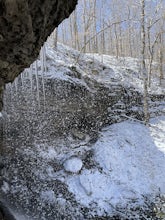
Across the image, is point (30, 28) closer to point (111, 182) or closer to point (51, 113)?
point (111, 182)

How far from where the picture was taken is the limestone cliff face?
136 inches

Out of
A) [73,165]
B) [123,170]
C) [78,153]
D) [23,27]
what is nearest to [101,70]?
[78,153]

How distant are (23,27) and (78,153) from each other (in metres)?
5.69

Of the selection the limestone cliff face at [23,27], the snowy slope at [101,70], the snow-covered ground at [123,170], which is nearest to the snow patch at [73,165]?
the snow-covered ground at [123,170]

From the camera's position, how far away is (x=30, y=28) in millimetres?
3756

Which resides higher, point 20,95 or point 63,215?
point 20,95

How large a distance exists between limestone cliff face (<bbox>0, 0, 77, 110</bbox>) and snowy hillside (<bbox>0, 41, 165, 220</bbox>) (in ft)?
11.3

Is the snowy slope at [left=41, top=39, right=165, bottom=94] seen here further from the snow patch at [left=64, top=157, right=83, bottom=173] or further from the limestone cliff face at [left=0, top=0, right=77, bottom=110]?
the limestone cliff face at [left=0, top=0, right=77, bottom=110]

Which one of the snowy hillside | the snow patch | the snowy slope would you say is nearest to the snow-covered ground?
the snowy hillside

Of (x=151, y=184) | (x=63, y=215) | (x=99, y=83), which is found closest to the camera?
(x=63, y=215)

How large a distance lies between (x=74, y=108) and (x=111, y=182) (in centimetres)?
388

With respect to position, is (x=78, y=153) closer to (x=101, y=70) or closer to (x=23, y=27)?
(x=23, y=27)

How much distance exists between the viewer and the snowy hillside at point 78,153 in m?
7.13

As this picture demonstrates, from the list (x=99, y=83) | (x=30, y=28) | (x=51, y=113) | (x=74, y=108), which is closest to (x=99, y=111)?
(x=74, y=108)
